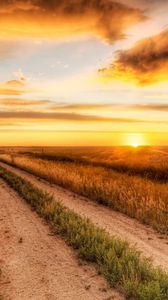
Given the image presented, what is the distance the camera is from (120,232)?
11.2m

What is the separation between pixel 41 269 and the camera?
7.90m

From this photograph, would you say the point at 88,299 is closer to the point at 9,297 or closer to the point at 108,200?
the point at 9,297

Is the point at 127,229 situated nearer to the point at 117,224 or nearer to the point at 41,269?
the point at 117,224

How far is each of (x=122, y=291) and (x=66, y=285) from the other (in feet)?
3.60

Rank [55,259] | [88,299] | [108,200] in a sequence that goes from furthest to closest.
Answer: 1. [108,200]
2. [55,259]
3. [88,299]

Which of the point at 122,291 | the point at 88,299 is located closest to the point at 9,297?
the point at 88,299

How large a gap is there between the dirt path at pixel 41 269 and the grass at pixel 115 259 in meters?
0.23

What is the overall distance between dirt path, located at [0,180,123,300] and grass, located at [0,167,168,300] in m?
0.23

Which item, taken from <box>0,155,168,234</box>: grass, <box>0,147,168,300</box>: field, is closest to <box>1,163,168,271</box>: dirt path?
<box>0,147,168,300</box>: field

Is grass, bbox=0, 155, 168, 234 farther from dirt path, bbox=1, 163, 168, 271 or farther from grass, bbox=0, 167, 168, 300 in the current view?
grass, bbox=0, 167, 168, 300

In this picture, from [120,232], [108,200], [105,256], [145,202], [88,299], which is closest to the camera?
[88,299]

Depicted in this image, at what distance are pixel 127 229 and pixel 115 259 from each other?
3.96 metres

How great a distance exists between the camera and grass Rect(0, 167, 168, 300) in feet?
21.4

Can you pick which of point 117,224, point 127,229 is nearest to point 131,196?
point 117,224
